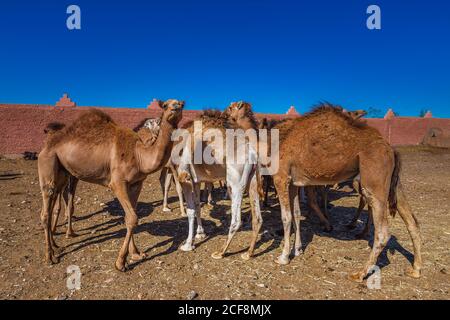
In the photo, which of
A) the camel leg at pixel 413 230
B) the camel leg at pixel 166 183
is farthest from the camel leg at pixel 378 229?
the camel leg at pixel 166 183

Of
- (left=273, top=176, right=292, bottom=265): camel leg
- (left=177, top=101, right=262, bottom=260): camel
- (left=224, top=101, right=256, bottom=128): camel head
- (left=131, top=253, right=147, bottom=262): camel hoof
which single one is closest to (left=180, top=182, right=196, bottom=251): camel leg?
(left=177, top=101, right=262, bottom=260): camel

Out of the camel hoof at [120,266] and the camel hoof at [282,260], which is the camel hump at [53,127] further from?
the camel hoof at [282,260]

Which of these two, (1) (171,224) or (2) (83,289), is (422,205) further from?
(2) (83,289)

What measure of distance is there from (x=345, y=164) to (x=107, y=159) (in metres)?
3.76

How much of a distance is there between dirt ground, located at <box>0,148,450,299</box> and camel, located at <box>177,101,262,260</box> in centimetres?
40

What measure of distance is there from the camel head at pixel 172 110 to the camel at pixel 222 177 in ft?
2.66

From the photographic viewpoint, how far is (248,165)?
16.2ft

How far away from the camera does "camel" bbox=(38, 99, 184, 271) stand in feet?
14.8

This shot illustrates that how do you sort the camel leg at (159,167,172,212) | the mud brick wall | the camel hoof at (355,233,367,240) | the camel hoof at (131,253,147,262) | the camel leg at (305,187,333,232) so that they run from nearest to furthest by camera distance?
the camel hoof at (131,253,147,262)
the camel hoof at (355,233,367,240)
the camel leg at (305,187,333,232)
the camel leg at (159,167,172,212)
the mud brick wall

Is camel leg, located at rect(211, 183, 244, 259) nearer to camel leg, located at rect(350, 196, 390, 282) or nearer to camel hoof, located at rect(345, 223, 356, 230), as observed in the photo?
camel leg, located at rect(350, 196, 390, 282)

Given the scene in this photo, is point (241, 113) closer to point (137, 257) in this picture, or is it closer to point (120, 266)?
point (137, 257)

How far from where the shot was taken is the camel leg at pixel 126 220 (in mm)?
4379

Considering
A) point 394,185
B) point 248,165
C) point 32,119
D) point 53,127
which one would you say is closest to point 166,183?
point 53,127

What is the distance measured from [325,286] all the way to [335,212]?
13.2 ft
